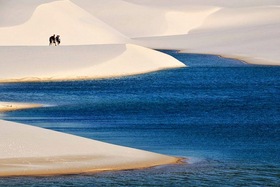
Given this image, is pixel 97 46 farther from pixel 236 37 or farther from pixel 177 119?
pixel 236 37

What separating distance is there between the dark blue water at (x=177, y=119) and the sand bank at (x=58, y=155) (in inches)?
24.6

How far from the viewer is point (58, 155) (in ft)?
83.3

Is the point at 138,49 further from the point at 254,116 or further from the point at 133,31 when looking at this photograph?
the point at 133,31

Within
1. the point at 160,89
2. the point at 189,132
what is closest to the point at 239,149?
the point at 189,132

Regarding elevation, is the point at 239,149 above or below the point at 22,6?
below

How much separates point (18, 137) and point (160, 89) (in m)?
24.2

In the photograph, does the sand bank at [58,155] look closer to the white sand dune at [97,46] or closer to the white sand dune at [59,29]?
the white sand dune at [97,46]

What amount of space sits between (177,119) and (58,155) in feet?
36.9

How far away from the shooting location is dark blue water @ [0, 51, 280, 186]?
944 inches

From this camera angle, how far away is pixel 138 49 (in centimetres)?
6738

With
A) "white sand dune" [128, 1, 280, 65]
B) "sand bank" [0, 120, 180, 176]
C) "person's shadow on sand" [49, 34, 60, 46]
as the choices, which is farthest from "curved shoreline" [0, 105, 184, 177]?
"white sand dune" [128, 1, 280, 65]

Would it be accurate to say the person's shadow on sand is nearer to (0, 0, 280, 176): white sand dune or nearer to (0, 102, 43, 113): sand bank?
(0, 0, 280, 176): white sand dune

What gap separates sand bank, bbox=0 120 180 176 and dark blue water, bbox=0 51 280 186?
0.62m

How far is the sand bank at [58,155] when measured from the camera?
24.4 metres
